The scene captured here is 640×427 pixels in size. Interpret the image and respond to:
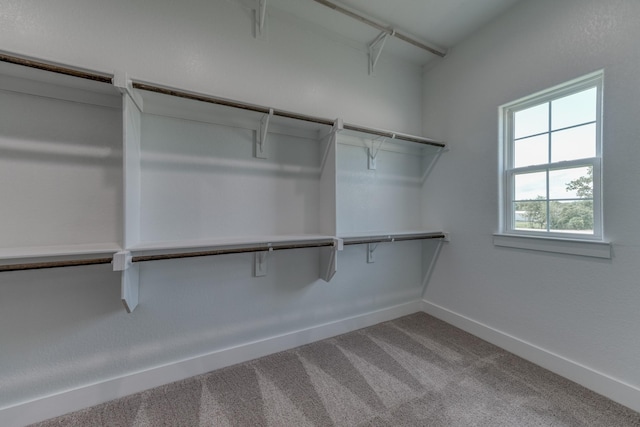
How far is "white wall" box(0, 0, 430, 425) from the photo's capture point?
1.38 m

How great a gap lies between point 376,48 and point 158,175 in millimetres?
2235

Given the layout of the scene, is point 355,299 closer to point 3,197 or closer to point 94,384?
point 94,384

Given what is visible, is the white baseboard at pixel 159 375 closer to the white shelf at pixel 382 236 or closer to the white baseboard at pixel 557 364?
the white shelf at pixel 382 236

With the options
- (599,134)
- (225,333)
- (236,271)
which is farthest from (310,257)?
(599,134)

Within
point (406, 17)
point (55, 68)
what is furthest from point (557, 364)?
point (55, 68)

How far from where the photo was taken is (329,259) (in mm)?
2047

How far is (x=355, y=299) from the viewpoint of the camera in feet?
7.91

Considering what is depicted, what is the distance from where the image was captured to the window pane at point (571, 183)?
65.8 inches

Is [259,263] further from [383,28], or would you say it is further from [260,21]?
[383,28]

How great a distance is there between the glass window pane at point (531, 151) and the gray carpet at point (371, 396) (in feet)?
5.05

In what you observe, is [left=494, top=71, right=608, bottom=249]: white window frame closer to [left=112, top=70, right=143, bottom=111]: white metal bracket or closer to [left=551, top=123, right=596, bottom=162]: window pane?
[left=551, top=123, right=596, bottom=162]: window pane

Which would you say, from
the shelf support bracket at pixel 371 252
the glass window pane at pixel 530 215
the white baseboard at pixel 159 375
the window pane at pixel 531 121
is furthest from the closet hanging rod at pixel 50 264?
the window pane at pixel 531 121

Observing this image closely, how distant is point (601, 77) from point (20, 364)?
3861 mm

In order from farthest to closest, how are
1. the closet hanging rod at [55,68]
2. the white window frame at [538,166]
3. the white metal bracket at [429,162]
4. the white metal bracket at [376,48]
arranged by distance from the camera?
the white metal bracket at [429,162]
the white metal bracket at [376,48]
the white window frame at [538,166]
the closet hanging rod at [55,68]
